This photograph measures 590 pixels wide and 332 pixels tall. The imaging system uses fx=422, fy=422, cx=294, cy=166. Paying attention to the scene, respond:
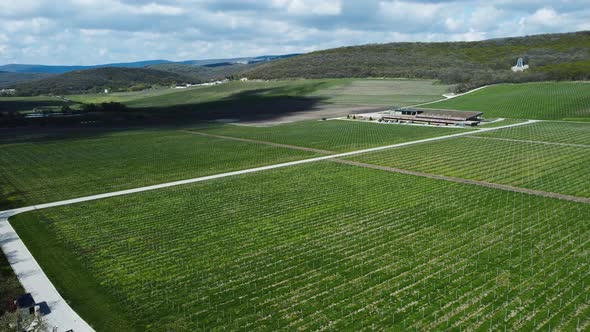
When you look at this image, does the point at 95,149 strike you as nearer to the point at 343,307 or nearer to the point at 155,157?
the point at 155,157

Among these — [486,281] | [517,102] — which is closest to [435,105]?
[517,102]

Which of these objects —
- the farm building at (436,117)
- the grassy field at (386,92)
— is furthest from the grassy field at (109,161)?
the grassy field at (386,92)

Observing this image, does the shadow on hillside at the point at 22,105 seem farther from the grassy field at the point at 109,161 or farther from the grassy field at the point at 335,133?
the grassy field at the point at 335,133

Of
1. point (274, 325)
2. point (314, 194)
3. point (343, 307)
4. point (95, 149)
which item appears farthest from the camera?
point (95, 149)

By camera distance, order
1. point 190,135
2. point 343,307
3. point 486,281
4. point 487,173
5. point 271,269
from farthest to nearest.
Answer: point 190,135
point 487,173
point 271,269
point 486,281
point 343,307

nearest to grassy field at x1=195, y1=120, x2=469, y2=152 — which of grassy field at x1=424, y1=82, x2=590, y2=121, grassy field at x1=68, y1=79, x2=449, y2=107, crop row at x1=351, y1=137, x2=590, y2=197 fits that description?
crop row at x1=351, y1=137, x2=590, y2=197

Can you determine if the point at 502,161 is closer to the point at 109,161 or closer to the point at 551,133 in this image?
the point at 551,133
